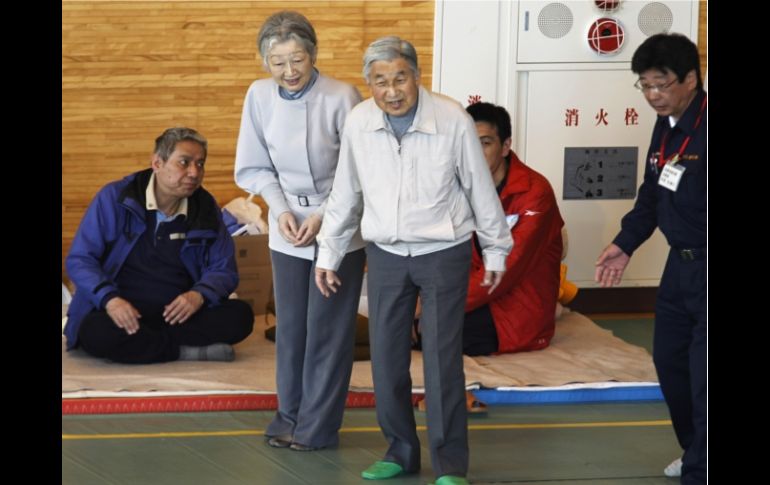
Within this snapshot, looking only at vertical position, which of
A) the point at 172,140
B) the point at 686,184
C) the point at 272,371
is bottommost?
the point at 272,371

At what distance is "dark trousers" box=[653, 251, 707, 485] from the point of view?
336 cm

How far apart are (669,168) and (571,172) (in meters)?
3.01

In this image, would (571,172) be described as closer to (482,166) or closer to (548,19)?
(548,19)

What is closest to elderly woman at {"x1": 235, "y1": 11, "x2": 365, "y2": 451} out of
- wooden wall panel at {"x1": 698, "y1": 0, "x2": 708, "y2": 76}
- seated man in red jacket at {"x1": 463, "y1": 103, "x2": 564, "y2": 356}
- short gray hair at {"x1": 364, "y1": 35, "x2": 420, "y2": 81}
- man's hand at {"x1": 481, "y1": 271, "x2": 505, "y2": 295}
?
short gray hair at {"x1": 364, "y1": 35, "x2": 420, "y2": 81}

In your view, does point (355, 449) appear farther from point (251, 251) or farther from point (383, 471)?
point (251, 251)

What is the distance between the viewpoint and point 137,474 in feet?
12.2

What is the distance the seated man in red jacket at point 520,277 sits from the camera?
5137mm

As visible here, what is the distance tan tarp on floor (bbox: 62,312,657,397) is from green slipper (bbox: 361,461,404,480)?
3.18ft

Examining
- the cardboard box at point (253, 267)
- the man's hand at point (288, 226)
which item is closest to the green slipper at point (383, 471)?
the man's hand at point (288, 226)

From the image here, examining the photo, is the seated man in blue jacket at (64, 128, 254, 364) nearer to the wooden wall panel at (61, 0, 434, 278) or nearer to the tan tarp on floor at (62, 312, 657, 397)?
the tan tarp on floor at (62, 312, 657, 397)

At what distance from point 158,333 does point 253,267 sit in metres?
1.15

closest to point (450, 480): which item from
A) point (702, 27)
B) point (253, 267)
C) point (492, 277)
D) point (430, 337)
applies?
point (430, 337)

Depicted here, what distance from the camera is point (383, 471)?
3.69 m

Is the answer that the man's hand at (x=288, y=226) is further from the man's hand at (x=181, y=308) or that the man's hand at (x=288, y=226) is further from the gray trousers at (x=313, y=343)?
the man's hand at (x=181, y=308)
